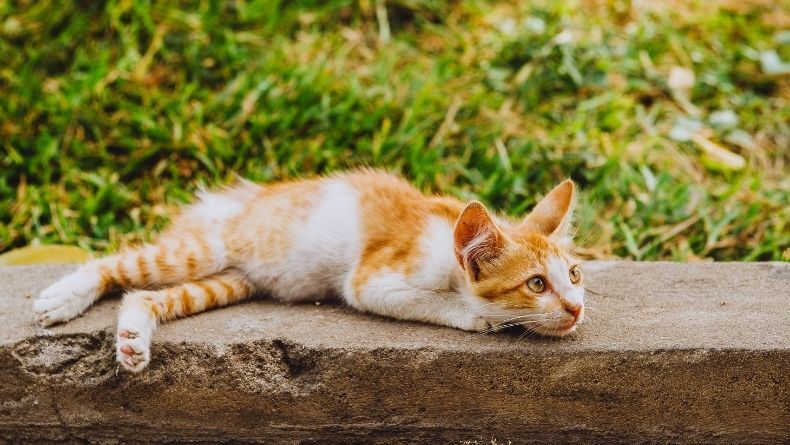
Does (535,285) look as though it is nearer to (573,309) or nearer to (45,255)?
(573,309)

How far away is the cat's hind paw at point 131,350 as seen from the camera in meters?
2.74

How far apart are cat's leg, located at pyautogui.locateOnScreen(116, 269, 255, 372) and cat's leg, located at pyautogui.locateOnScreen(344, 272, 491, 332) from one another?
556mm

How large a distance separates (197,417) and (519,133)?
8.61 feet

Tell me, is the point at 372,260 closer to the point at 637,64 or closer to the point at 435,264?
the point at 435,264

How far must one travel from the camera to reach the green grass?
4.47m

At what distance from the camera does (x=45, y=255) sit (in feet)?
13.4

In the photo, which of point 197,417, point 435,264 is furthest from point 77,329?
point 435,264

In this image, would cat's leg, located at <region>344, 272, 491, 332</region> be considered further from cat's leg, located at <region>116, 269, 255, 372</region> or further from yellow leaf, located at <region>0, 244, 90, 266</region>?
yellow leaf, located at <region>0, 244, 90, 266</region>

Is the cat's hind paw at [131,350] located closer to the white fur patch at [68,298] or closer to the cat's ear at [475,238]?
the white fur patch at [68,298]

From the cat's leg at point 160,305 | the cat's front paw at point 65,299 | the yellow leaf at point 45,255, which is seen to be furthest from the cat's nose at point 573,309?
the yellow leaf at point 45,255

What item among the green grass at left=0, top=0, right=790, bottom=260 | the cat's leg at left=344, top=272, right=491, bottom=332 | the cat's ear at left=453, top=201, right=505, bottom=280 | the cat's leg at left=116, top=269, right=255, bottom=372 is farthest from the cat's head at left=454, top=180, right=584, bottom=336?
the green grass at left=0, top=0, right=790, bottom=260

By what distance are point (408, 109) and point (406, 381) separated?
93.3 inches

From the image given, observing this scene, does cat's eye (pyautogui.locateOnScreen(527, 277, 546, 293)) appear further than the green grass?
No

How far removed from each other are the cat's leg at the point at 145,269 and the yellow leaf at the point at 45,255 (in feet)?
2.67
